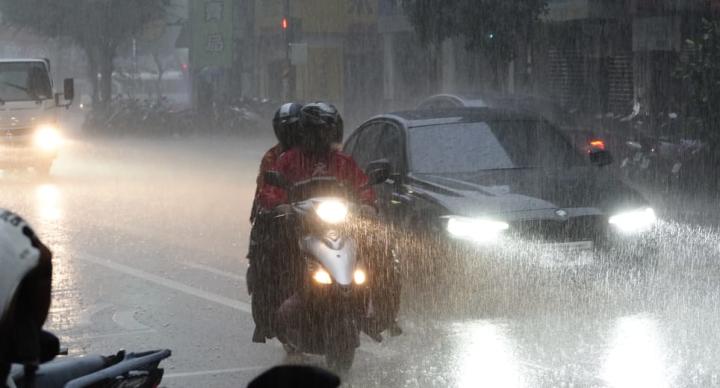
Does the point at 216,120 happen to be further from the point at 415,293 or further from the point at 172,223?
the point at 415,293

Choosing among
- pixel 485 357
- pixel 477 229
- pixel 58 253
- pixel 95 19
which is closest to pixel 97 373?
pixel 485 357

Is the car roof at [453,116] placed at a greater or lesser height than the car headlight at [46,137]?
greater

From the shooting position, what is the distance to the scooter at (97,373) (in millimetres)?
3291

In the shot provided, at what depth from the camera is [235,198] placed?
806 inches

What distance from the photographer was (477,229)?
960 centimetres

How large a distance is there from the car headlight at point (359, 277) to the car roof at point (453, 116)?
141 inches

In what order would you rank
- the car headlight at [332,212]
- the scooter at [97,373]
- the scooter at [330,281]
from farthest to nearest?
the car headlight at [332,212]
the scooter at [330,281]
the scooter at [97,373]

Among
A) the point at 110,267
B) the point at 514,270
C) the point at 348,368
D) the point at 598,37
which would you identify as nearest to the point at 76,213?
the point at 110,267

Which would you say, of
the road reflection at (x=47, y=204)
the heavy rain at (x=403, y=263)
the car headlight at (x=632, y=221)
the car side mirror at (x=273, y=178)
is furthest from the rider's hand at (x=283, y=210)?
the road reflection at (x=47, y=204)

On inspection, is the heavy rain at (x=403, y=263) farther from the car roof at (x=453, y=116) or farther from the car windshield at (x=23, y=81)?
the car windshield at (x=23, y=81)

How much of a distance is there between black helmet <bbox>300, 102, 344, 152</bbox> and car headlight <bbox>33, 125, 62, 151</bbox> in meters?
16.6

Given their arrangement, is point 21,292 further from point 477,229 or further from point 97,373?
point 477,229

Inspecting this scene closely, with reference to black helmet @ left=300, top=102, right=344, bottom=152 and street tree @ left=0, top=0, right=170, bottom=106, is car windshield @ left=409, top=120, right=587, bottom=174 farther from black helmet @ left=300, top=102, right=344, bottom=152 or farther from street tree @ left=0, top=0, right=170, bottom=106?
street tree @ left=0, top=0, right=170, bottom=106

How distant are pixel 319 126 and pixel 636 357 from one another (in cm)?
220
